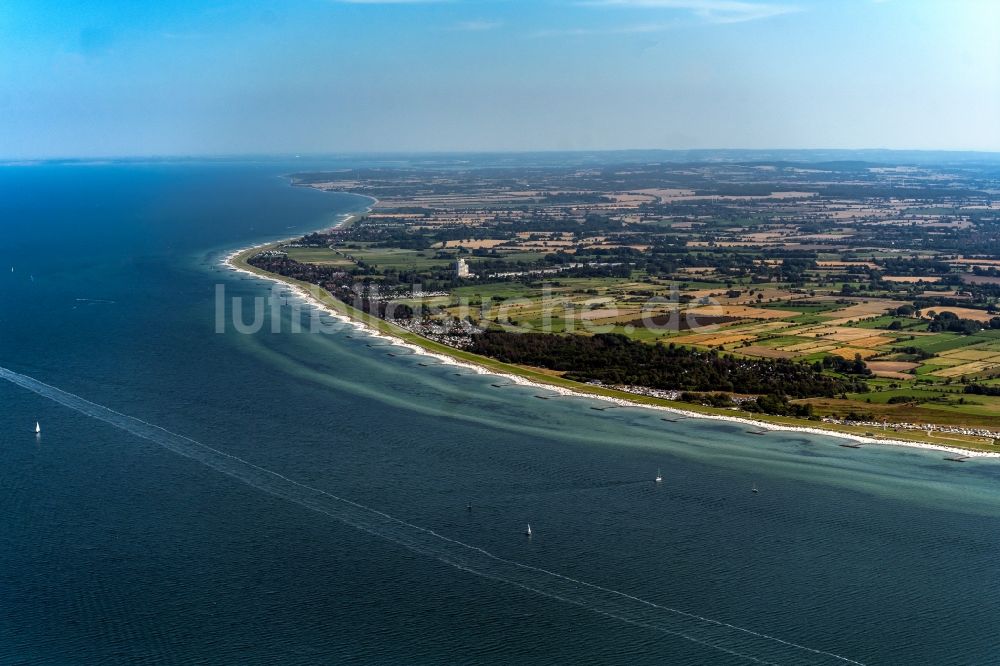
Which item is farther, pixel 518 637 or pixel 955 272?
pixel 955 272

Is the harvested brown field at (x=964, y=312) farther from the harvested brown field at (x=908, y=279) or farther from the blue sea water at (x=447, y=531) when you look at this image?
the blue sea water at (x=447, y=531)

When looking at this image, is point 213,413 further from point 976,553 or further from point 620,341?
point 976,553

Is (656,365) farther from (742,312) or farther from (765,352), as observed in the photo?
(742,312)

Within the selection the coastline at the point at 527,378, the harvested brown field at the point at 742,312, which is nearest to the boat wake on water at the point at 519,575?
the coastline at the point at 527,378

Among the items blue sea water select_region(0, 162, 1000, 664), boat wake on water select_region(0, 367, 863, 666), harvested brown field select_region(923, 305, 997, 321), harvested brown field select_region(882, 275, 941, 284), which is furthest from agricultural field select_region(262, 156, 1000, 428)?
boat wake on water select_region(0, 367, 863, 666)

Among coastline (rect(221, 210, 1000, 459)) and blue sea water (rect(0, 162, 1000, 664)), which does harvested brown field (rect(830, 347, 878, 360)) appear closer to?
coastline (rect(221, 210, 1000, 459))

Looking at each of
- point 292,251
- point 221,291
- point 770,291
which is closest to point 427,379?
point 221,291
